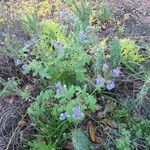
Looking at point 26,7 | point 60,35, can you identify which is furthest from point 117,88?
point 26,7

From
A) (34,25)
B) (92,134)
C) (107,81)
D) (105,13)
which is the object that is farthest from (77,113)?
(105,13)

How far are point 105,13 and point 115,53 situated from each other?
0.84 metres

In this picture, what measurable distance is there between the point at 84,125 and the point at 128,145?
342mm

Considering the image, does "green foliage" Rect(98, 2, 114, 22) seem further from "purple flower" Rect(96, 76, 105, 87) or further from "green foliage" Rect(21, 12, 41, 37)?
"purple flower" Rect(96, 76, 105, 87)

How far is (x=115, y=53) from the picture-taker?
277 centimetres

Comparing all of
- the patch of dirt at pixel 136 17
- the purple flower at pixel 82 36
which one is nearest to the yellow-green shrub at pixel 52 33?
the purple flower at pixel 82 36

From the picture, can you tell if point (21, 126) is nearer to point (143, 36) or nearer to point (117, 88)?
point (117, 88)

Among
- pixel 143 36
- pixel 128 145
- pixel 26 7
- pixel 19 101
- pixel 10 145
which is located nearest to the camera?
pixel 128 145

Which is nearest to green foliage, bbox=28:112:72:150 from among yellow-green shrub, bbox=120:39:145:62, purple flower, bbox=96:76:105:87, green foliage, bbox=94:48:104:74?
purple flower, bbox=96:76:105:87

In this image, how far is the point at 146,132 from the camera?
2.58m

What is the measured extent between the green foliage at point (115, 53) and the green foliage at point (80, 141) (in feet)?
1.94

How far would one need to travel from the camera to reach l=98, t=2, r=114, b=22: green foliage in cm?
350

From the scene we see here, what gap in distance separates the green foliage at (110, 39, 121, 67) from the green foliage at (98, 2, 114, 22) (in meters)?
0.79

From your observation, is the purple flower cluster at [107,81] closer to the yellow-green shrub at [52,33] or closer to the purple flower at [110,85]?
the purple flower at [110,85]
